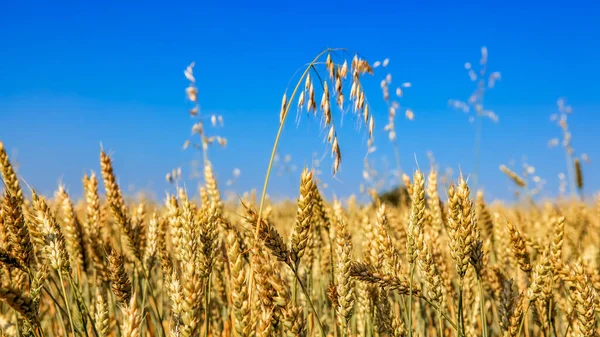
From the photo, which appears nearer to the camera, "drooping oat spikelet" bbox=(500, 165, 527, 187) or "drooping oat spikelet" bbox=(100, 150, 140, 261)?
"drooping oat spikelet" bbox=(100, 150, 140, 261)

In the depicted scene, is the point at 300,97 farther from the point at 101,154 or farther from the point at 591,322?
the point at 101,154

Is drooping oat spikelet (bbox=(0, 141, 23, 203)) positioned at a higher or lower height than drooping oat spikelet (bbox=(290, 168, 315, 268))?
higher

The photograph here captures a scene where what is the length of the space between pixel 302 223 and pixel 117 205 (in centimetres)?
123

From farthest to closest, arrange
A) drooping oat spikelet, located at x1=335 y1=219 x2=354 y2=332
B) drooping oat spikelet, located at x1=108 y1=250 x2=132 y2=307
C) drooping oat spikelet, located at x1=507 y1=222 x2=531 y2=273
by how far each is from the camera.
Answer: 1. drooping oat spikelet, located at x1=507 y1=222 x2=531 y2=273
2. drooping oat spikelet, located at x1=108 y1=250 x2=132 y2=307
3. drooping oat spikelet, located at x1=335 y1=219 x2=354 y2=332

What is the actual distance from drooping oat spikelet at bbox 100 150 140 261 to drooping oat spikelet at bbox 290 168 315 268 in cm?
111

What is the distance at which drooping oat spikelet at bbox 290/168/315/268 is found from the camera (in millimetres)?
1575

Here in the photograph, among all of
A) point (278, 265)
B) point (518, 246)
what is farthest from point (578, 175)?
point (278, 265)

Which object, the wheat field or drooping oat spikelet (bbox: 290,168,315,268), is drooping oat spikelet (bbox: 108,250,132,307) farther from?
drooping oat spikelet (bbox: 290,168,315,268)

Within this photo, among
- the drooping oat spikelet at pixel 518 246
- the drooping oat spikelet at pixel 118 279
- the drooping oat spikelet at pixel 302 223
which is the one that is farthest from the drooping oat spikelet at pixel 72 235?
the drooping oat spikelet at pixel 518 246

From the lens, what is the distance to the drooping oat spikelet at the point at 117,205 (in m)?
2.40

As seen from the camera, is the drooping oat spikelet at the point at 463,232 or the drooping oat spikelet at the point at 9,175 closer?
the drooping oat spikelet at the point at 463,232

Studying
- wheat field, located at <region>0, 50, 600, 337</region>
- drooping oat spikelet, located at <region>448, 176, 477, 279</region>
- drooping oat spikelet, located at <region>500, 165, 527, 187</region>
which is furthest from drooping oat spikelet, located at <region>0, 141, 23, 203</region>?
drooping oat spikelet, located at <region>500, 165, 527, 187</region>

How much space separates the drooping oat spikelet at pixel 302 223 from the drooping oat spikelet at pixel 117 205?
3.64ft

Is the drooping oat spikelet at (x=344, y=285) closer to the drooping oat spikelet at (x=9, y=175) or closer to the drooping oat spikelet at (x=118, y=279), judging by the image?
the drooping oat spikelet at (x=118, y=279)
